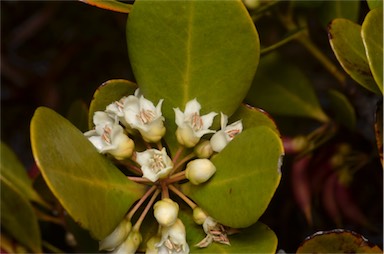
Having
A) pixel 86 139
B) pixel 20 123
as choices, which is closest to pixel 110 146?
pixel 86 139

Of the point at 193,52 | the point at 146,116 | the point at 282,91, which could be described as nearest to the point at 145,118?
the point at 146,116

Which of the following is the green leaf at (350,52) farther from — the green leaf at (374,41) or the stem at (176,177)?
the stem at (176,177)

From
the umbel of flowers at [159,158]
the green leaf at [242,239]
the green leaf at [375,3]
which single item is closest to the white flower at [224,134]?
the umbel of flowers at [159,158]

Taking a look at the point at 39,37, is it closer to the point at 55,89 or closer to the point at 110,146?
the point at 55,89

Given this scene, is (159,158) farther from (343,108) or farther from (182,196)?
(343,108)

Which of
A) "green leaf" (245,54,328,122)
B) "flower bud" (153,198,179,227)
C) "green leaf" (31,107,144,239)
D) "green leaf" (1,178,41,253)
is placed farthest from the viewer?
"green leaf" (245,54,328,122)

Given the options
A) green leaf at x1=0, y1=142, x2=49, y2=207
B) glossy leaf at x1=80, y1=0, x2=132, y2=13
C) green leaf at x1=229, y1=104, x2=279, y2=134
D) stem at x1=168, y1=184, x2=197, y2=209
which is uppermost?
glossy leaf at x1=80, y1=0, x2=132, y2=13

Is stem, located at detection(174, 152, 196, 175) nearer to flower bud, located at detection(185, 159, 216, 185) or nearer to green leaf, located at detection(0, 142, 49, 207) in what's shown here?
flower bud, located at detection(185, 159, 216, 185)

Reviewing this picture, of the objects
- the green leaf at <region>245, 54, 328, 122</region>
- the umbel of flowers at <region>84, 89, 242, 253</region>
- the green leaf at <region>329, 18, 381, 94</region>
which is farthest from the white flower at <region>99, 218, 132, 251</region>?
the green leaf at <region>245, 54, 328, 122</region>
